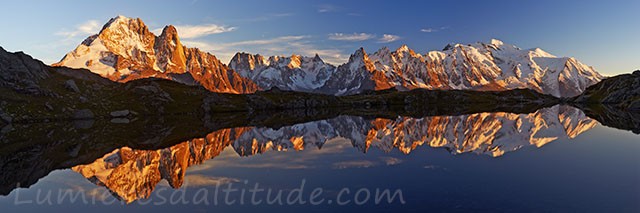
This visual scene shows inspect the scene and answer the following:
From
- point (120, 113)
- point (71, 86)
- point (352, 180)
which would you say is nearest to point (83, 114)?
point (120, 113)

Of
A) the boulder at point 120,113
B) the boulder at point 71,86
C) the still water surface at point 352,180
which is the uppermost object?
the boulder at point 71,86

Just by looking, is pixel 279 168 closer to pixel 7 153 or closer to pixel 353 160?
pixel 353 160

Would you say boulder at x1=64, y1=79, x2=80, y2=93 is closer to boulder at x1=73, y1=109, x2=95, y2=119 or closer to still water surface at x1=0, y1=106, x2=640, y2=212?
boulder at x1=73, y1=109, x2=95, y2=119

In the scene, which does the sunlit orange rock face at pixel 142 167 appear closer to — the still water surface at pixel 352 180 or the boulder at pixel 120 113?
the still water surface at pixel 352 180

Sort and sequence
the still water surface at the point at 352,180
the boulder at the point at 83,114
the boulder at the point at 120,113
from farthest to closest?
the boulder at the point at 120,113
the boulder at the point at 83,114
the still water surface at the point at 352,180

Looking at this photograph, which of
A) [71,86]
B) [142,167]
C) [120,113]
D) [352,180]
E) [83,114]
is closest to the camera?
[352,180]

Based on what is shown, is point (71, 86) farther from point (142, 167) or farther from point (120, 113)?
point (142, 167)

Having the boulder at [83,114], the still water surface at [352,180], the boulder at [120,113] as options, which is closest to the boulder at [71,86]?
the boulder at [120,113]

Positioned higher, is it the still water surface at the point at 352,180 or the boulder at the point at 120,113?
the boulder at the point at 120,113

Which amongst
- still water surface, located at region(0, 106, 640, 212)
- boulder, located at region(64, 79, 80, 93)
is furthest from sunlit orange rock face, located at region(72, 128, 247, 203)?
boulder, located at region(64, 79, 80, 93)

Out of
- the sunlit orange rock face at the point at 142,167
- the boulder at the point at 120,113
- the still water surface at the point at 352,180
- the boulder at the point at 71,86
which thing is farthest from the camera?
the boulder at the point at 71,86

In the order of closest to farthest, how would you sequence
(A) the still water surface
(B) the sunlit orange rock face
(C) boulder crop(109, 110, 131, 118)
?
1. (A) the still water surface
2. (B) the sunlit orange rock face
3. (C) boulder crop(109, 110, 131, 118)

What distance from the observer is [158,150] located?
6128 cm

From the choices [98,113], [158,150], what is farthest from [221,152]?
[98,113]
